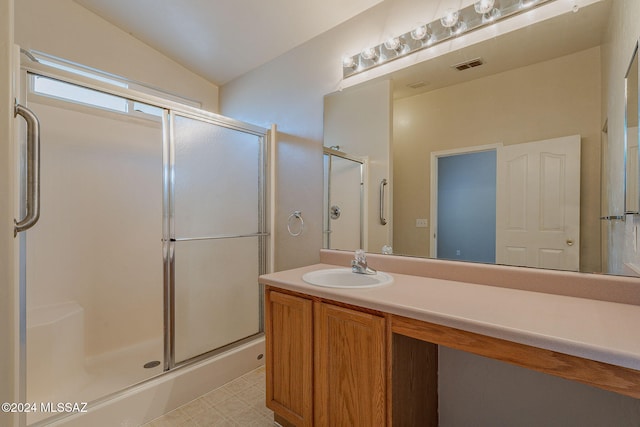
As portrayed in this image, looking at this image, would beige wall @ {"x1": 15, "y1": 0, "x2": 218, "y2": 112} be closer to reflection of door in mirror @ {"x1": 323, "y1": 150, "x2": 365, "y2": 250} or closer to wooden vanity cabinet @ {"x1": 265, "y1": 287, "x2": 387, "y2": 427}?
reflection of door in mirror @ {"x1": 323, "y1": 150, "x2": 365, "y2": 250}

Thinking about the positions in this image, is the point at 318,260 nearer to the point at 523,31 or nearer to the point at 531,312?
the point at 531,312

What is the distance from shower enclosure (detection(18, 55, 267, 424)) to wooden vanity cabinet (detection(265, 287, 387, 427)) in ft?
2.67

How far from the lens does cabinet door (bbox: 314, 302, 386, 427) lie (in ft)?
3.85

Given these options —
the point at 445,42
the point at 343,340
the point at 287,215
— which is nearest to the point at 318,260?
the point at 287,215

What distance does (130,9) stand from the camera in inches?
87.7

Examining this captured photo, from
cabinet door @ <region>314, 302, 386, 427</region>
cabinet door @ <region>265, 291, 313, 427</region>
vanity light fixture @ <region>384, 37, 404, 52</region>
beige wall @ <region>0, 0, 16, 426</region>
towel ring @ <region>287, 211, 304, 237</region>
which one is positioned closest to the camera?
beige wall @ <region>0, 0, 16, 426</region>

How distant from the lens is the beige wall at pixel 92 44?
2006mm

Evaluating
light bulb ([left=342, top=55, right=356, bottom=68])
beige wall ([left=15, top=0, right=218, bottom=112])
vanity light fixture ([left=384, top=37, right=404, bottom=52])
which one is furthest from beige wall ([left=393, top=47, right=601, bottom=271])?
beige wall ([left=15, top=0, right=218, bottom=112])

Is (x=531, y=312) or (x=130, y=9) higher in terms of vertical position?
(x=130, y=9)

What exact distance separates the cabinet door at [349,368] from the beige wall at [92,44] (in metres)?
2.51

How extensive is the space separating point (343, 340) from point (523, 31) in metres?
1.63

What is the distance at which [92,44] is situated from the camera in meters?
2.29

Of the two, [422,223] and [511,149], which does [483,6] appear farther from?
[422,223]

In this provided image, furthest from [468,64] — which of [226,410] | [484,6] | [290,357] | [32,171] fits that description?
[226,410]
